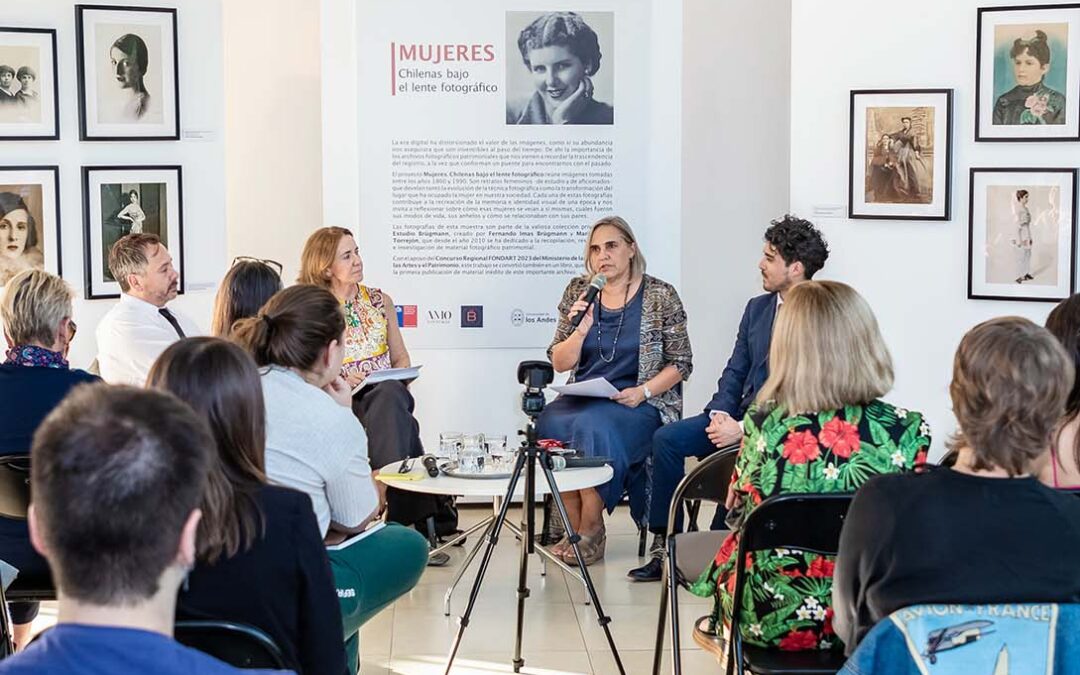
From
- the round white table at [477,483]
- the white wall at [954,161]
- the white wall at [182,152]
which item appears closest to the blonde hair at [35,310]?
the round white table at [477,483]

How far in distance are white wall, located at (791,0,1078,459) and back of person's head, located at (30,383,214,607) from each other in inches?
185

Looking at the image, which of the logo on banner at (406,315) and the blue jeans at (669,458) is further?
the logo on banner at (406,315)

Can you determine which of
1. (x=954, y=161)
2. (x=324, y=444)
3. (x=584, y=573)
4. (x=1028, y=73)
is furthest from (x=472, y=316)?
(x=324, y=444)

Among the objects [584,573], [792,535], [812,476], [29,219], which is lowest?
[584,573]

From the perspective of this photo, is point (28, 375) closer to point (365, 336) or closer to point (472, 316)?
point (365, 336)

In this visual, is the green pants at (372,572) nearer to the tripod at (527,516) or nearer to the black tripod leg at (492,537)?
the black tripod leg at (492,537)

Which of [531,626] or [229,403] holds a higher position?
[229,403]

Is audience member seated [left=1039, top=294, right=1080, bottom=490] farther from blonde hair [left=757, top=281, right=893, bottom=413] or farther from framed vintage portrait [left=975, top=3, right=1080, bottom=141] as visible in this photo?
framed vintage portrait [left=975, top=3, right=1080, bottom=141]

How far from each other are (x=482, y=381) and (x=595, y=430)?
3.40 ft

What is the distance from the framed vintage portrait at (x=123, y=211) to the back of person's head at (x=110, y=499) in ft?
15.7

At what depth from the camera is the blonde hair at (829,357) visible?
3271mm

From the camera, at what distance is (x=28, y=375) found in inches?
156

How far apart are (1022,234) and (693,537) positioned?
2403 mm

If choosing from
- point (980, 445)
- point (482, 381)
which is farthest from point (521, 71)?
point (980, 445)
